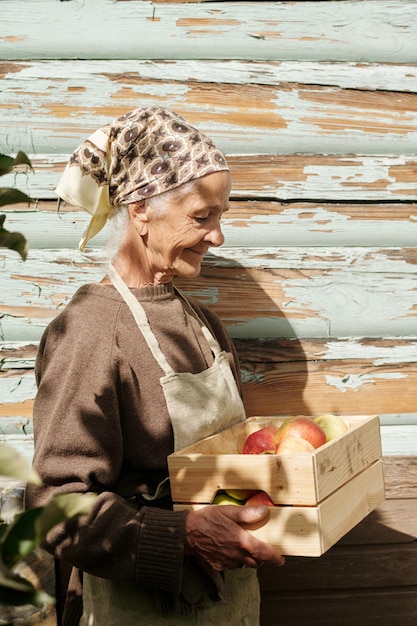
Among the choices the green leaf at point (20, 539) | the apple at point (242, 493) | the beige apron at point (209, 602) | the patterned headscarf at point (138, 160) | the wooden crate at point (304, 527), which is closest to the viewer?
the green leaf at point (20, 539)

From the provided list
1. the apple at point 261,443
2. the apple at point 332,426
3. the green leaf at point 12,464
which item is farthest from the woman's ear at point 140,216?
the green leaf at point 12,464

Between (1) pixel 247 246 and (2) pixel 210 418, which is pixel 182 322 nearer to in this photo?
(2) pixel 210 418

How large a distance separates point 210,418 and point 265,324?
71 cm

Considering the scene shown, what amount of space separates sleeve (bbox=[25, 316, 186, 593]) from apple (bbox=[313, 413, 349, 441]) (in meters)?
0.59

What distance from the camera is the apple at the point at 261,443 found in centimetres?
238

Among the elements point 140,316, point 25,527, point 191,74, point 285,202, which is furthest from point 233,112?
point 25,527

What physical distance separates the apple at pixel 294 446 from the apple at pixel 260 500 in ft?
0.46

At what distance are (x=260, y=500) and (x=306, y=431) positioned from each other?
0.29 metres

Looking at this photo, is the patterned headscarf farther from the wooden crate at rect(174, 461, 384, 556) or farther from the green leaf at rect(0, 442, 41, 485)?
the green leaf at rect(0, 442, 41, 485)

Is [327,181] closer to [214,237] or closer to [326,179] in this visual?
[326,179]

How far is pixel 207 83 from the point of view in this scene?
9.86 ft

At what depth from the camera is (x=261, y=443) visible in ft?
7.83

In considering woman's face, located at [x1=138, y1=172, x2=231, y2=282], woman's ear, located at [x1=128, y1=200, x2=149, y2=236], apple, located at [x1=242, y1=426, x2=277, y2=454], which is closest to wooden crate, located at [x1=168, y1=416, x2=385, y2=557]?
apple, located at [x1=242, y1=426, x2=277, y2=454]

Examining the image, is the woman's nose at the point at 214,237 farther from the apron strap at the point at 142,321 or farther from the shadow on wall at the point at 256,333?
the shadow on wall at the point at 256,333
